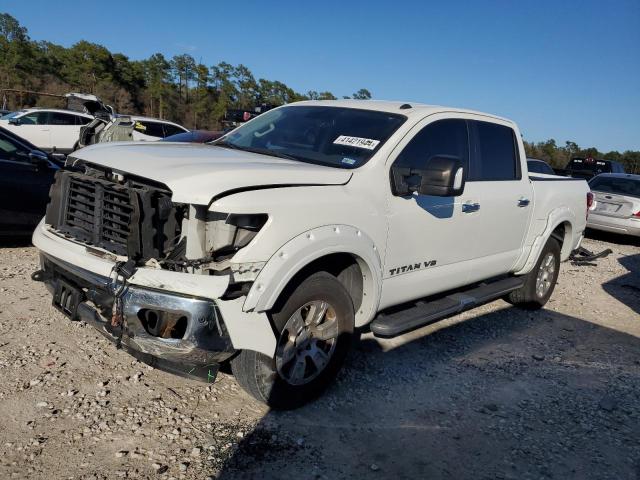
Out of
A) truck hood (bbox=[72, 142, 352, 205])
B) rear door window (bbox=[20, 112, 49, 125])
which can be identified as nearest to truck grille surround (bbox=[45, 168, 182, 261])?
truck hood (bbox=[72, 142, 352, 205])

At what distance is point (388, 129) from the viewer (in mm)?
3873

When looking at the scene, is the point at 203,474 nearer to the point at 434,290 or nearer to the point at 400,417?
the point at 400,417

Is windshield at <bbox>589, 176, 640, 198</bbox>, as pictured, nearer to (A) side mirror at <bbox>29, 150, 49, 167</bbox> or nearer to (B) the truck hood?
(B) the truck hood

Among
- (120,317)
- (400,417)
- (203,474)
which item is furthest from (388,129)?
(203,474)

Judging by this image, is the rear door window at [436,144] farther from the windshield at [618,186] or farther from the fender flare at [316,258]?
the windshield at [618,186]

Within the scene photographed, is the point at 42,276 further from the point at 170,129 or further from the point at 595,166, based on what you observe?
the point at 595,166

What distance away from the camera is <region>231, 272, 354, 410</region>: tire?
3.10m

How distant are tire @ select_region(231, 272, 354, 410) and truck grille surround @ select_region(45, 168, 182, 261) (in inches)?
30.9

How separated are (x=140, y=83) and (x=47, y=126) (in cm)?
3468

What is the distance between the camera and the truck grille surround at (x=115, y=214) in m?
2.85

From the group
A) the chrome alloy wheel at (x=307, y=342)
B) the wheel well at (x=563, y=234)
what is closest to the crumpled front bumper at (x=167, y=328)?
the chrome alloy wheel at (x=307, y=342)

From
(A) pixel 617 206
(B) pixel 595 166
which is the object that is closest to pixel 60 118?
(A) pixel 617 206

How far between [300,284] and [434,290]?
1.52 m

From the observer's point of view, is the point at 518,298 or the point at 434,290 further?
the point at 518,298
